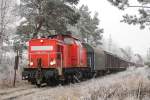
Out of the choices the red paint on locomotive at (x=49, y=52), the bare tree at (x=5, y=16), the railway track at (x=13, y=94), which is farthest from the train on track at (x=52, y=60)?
the bare tree at (x=5, y=16)

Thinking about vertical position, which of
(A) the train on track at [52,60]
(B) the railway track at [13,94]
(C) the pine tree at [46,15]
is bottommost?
(B) the railway track at [13,94]

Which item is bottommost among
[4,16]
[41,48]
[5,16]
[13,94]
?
[13,94]

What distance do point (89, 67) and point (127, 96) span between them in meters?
19.2

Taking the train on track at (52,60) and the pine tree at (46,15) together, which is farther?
the pine tree at (46,15)

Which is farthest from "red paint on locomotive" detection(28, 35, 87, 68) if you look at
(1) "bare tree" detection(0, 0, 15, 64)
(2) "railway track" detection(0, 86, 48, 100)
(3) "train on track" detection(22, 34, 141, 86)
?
(1) "bare tree" detection(0, 0, 15, 64)

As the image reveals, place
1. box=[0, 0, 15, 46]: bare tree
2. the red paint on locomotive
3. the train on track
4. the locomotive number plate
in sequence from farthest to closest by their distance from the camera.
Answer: box=[0, 0, 15, 46]: bare tree → the locomotive number plate → the red paint on locomotive → the train on track

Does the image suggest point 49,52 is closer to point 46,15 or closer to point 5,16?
point 46,15

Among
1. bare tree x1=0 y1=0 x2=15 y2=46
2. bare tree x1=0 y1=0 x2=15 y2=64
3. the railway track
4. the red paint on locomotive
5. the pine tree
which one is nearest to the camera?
the railway track

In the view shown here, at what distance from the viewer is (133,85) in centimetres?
1711

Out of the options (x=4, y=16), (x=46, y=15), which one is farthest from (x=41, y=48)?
(x=4, y=16)

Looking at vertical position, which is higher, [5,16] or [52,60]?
[5,16]

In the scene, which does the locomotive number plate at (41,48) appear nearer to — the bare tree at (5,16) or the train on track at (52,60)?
the train on track at (52,60)

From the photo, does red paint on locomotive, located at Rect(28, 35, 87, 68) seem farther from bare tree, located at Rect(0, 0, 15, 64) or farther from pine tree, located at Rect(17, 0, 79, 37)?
bare tree, located at Rect(0, 0, 15, 64)

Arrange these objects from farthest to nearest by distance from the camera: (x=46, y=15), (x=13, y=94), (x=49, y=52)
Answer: (x=46, y=15), (x=49, y=52), (x=13, y=94)
